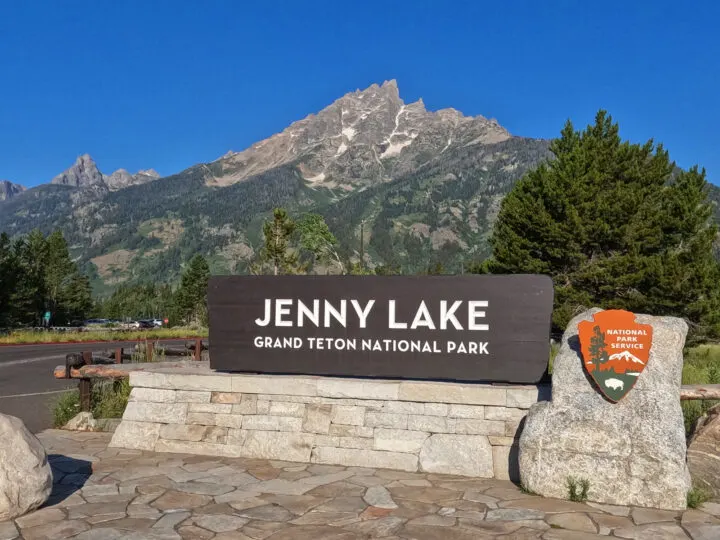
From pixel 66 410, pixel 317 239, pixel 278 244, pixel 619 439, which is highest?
pixel 317 239

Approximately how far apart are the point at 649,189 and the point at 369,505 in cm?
2461

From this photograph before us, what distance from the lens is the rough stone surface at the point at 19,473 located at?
15.0 feet

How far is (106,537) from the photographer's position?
4.23 m

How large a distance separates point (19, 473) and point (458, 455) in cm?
407

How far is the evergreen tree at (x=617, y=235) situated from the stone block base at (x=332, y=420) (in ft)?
56.7

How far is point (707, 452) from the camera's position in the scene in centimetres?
580

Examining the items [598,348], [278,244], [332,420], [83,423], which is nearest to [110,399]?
[83,423]

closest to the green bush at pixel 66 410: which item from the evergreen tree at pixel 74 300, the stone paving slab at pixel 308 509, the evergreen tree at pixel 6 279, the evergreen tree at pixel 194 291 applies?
the stone paving slab at pixel 308 509

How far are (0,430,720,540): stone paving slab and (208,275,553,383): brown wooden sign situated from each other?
48.6 inches

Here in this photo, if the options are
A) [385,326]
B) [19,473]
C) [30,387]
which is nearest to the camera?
[19,473]

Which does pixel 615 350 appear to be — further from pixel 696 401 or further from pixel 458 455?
pixel 696 401

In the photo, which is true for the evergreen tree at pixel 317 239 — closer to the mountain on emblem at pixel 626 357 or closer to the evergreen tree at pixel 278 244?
the evergreen tree at pixel 278 244

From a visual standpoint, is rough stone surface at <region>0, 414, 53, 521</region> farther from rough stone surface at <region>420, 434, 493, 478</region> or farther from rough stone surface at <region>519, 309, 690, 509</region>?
rough stone surface at <region>519, 309, 690, 509</region>

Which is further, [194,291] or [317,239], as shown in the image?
[194,291]
